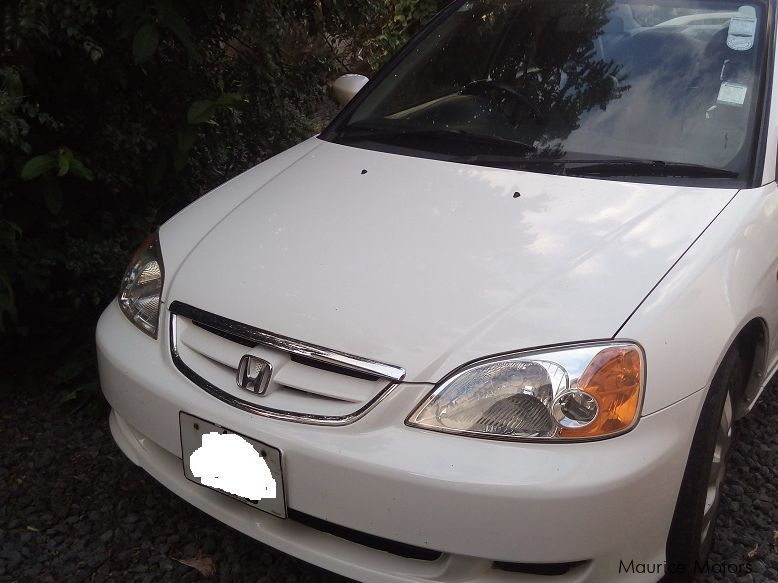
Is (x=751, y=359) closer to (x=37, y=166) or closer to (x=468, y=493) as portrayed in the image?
(x=468, y=493)

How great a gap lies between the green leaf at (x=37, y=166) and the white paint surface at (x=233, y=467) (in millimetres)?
1281

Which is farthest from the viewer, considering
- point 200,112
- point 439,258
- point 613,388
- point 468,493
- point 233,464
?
point 200,112

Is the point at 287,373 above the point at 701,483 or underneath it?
above

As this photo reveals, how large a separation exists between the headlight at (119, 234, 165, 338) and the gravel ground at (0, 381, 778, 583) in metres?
0.62

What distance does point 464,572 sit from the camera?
1.85 m

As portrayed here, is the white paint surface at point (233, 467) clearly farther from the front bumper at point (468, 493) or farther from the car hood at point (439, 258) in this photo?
the car hood at point (439, 258)

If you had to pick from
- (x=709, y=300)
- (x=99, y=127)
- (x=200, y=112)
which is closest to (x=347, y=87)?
(x=200, y=112)

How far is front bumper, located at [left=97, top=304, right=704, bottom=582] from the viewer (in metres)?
1.73

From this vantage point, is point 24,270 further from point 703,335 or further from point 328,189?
point 703,335

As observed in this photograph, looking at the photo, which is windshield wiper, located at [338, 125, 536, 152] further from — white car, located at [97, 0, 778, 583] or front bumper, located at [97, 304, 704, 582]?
front bumper, located at [97, 304, 704, 582]

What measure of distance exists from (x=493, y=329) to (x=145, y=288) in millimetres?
1036

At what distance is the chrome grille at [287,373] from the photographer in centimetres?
188

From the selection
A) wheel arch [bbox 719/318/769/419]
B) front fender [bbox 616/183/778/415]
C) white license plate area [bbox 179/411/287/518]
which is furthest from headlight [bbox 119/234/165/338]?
wheel arch [bbox 719/318/769/419]

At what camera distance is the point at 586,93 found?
2.76 meters
